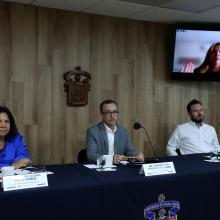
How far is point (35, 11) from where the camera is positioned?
3820mm

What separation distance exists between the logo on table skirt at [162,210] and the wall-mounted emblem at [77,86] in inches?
82.9

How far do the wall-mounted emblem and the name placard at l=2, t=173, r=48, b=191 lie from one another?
2143 millimetres

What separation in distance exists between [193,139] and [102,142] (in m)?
1.37

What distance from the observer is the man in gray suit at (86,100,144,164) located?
316 centimetres

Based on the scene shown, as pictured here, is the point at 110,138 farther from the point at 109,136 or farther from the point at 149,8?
the point at 149,8

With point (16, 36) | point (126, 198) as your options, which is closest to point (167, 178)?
point (126, 198)

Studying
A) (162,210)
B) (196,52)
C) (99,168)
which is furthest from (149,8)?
(162,210)

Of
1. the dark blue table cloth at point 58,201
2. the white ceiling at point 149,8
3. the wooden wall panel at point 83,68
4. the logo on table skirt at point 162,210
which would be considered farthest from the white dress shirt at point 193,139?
the dark blue table cloth at point 58,201

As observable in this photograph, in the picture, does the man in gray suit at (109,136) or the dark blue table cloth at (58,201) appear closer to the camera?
the dark blue table cloth at (58,201)

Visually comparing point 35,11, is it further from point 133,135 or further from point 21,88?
point 133,135

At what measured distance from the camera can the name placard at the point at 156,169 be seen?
2258 millimetres

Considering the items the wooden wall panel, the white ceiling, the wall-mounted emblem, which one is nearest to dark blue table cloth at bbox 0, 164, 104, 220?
the wooden wall panel

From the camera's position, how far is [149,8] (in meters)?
3.89

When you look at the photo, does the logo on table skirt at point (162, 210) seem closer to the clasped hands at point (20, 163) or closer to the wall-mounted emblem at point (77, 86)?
the clasped hands at point (20, 163)
